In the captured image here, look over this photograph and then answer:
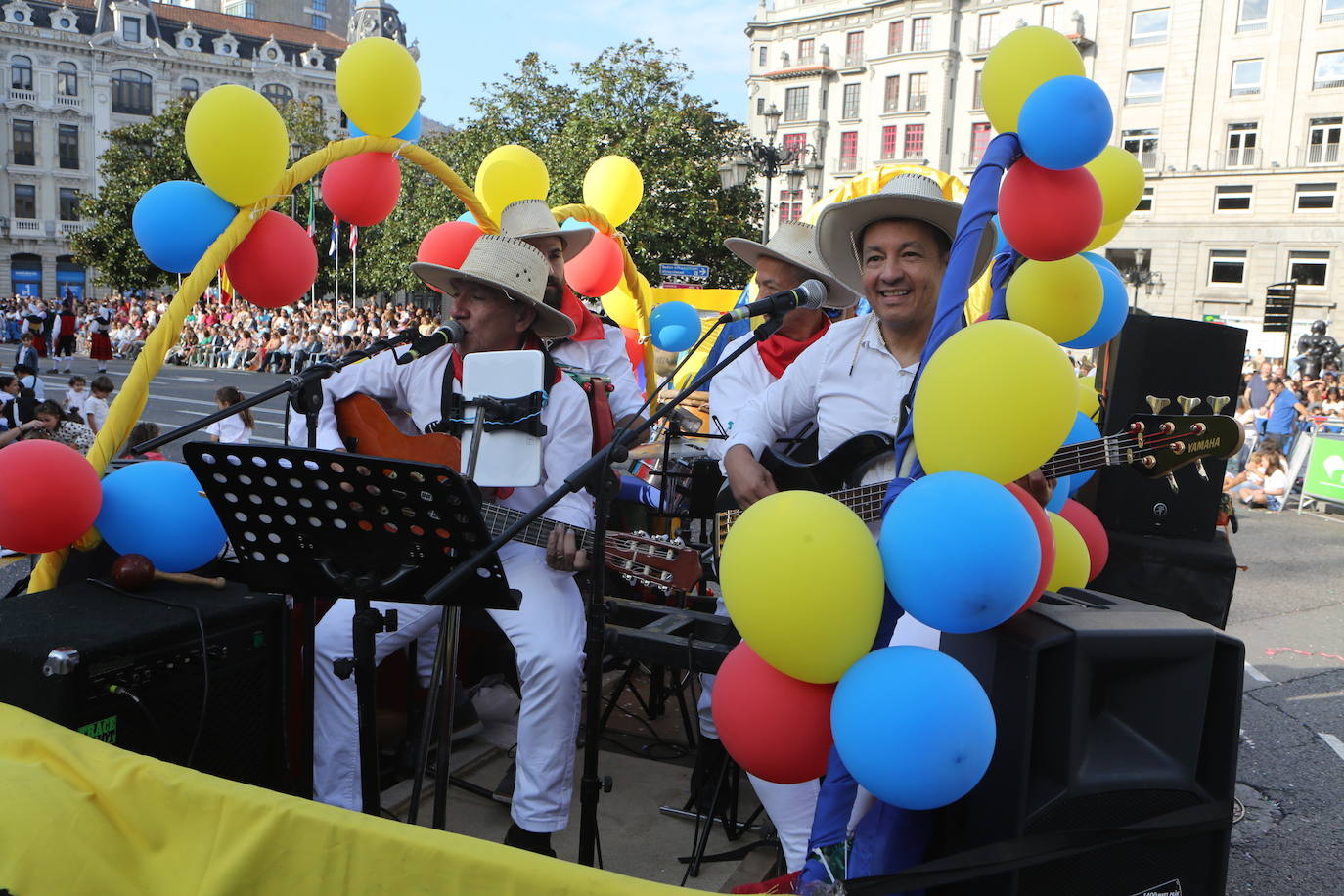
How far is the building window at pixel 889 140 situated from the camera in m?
49.7

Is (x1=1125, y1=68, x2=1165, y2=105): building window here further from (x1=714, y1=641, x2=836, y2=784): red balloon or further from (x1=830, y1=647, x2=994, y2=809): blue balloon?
(x1=830, y1=647, x2=994, y2=809): blue balloon

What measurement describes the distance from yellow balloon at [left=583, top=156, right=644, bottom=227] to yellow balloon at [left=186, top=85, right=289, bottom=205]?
3.18 metres

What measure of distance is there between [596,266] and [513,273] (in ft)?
8.15

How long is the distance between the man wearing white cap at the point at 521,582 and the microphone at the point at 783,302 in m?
0.85

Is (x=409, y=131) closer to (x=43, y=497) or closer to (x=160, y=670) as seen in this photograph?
(x=43, y=497)

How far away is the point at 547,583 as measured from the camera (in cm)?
320

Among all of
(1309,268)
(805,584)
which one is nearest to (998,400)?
(805,584)

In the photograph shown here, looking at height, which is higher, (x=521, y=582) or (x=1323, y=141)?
(x=1323, y=141)

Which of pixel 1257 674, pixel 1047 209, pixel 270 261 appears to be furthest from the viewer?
pixel 1257 674

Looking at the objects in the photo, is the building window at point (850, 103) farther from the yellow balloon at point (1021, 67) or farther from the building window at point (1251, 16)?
the yellow balloon at point (1021, 67)

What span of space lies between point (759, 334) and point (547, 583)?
107 centimetres

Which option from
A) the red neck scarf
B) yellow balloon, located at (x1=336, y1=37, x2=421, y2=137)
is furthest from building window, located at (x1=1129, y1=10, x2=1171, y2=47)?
yellow balloon, located at (x1=336, y1=37, x2=421, y2=137)

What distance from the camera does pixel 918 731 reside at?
A: 169 centimetres

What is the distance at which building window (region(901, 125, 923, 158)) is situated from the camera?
48.7 meters
